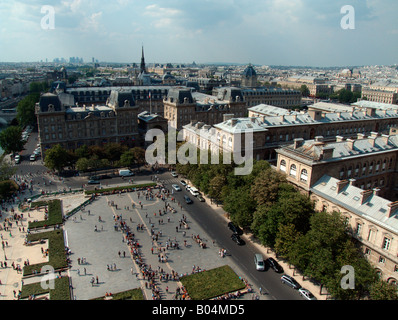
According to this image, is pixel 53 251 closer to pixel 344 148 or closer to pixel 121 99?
pixel 344 148

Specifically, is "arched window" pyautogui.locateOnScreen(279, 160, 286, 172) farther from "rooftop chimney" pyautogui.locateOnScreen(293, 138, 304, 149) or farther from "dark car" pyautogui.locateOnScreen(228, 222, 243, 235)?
"dark car" pyautogui.locateOnScreen(228, 222, 243, 235)

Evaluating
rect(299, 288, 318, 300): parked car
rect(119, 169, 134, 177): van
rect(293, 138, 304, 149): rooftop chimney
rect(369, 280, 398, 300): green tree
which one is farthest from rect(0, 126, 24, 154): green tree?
rect(369, 280, 398, 300): green tree

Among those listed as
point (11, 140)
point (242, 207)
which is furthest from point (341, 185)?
point (11, 140)

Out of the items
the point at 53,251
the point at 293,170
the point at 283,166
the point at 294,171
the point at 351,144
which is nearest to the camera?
the point at 53,251

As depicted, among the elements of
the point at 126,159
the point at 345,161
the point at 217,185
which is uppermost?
the point at 345,161
